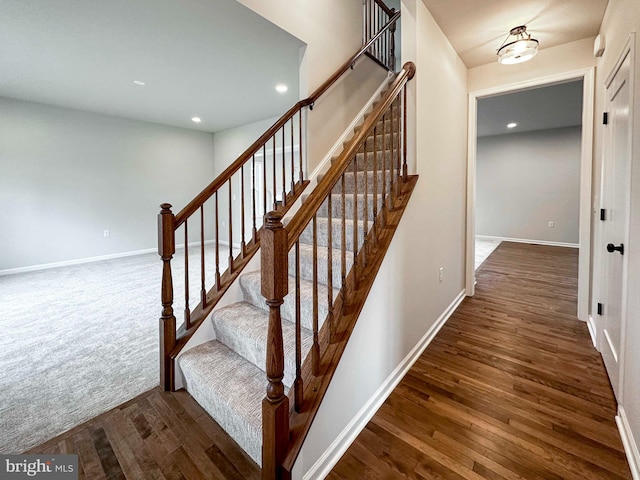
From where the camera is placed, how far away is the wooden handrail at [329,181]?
111 centimetres

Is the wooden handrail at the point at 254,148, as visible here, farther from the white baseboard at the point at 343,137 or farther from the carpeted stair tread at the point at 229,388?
the carpeted stair tread at the point at 229,388

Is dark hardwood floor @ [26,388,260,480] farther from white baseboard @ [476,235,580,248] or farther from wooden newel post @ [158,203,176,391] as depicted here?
white baseboard @ [476,235,580,248]

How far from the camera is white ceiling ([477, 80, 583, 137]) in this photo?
416 centimetres

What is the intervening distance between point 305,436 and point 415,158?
182cm

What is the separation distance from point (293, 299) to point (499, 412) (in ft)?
4.33

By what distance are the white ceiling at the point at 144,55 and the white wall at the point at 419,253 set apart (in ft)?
4.02

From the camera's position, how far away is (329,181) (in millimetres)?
1250

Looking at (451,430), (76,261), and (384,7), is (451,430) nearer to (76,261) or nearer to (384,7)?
(384,7)

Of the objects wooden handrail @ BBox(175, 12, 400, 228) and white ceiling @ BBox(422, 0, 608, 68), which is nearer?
wooden handrail @ BBox(175, 12, 400, 228)

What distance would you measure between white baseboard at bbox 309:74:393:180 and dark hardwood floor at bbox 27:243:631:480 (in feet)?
6.08

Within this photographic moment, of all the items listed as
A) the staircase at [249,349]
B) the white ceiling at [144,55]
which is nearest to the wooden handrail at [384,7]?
the white ceiling at [144,55]

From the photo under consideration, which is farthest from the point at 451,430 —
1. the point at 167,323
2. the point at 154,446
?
the point at 167,323

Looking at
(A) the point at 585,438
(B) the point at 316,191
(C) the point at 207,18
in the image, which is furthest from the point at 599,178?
(C) the point at 207,18

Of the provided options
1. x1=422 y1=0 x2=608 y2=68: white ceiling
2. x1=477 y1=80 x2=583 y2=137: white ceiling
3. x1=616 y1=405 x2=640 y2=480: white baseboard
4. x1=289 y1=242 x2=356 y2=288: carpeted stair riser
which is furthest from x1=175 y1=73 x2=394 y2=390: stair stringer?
x1=616 y1=405 x2=640 y2=480: white baseboard
